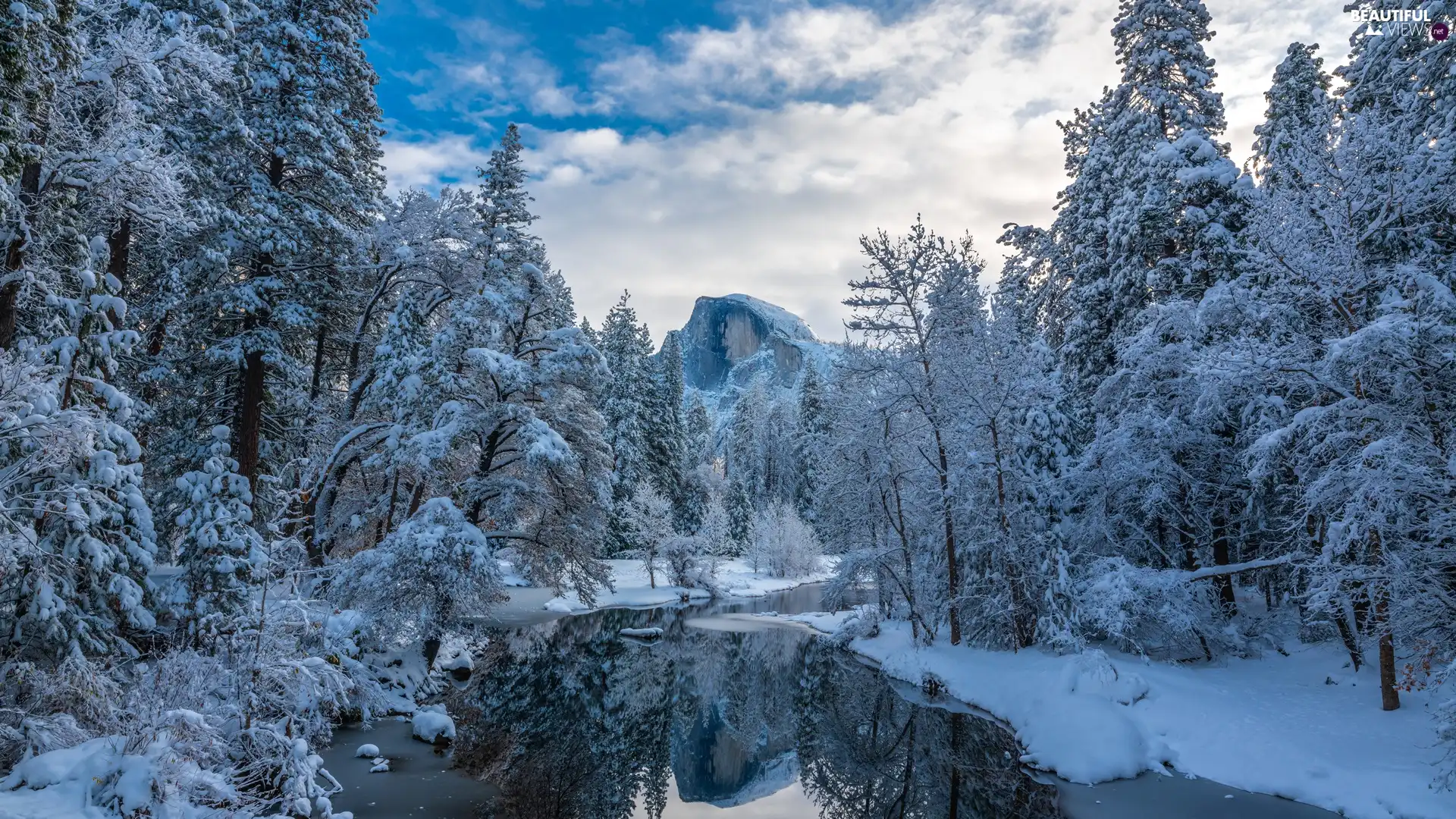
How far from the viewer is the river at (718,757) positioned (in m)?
11.3

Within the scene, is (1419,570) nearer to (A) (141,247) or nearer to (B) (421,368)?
(B) (421,368)

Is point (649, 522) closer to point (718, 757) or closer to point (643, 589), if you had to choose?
point (643, 589)

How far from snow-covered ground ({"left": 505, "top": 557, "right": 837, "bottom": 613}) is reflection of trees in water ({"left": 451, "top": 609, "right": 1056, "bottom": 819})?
879 centimetres

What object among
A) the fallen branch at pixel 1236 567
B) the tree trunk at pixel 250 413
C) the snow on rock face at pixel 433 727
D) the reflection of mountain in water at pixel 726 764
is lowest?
the reflection of mountain in water at pixel 726 764

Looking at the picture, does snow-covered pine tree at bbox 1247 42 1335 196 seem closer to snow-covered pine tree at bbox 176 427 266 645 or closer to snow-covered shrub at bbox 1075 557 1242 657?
snow-covered shrub at bbox 1075 557 1242 657

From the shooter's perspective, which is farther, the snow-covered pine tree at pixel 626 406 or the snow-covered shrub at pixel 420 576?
the snow-covered pine tree at pixel 626 406

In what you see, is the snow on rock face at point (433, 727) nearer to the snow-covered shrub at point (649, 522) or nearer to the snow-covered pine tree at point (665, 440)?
the snow-covered shrub at point (649, 522)

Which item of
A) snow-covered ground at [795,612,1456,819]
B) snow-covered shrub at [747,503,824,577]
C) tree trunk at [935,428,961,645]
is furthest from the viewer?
snow-covered shrub at [747,503,824,577]

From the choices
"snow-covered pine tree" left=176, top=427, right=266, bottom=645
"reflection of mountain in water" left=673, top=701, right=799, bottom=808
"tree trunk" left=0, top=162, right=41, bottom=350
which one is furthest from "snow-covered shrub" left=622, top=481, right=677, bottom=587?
"tree trunk" left=0, top=162, right=41, bottom=350

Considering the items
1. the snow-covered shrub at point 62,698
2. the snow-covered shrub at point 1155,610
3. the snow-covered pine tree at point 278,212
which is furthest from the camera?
the snow-covered shrub at point 1155,610

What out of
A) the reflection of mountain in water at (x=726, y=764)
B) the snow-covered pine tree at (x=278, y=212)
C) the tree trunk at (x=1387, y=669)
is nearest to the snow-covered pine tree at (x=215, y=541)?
the snow-covered pine tree at (x=278, y=212)

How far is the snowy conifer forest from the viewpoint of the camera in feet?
31.2

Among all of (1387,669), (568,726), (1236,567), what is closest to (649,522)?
(568,726)

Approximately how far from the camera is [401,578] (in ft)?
57.7
